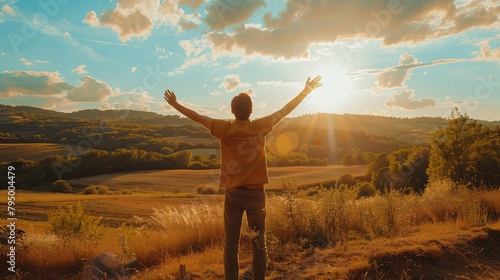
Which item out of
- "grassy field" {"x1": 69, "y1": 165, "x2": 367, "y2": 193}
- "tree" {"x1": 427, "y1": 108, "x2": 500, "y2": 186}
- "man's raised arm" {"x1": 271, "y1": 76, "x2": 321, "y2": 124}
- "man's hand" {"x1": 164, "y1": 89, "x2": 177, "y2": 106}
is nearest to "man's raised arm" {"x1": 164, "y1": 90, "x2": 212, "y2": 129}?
"man's hand" {"x1": 164, "y1": 89, "x2": 177, "y2": 106}

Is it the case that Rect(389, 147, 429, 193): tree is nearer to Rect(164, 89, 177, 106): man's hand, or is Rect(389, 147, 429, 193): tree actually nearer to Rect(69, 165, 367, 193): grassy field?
Rect(69, 165, 367, 193): grassy field

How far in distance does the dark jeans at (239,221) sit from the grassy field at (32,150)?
278 ft

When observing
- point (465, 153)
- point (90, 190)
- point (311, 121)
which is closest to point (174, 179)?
point (90, 190)

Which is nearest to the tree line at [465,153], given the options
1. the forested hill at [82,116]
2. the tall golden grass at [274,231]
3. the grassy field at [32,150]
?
the tall golden grass at [274,231]

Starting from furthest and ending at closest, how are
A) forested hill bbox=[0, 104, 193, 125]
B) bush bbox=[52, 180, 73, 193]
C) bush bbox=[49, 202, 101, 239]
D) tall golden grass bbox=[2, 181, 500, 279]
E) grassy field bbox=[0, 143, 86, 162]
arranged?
forested hill bbox=[0, 104, 193, 125]
grassy field bbox=[0, 143, 86, 162]
bush bbox=[52, 180, 73, 193]
bush bbox=[49, 202, 101, 239]
tall golden grass bbox=[2, 181, 500, 279]

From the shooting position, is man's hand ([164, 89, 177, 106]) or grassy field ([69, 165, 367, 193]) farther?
grassy field ([69, 165, 367, 193])

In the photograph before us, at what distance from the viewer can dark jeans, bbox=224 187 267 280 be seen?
14.5 ft

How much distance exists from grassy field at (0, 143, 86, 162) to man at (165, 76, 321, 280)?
8481cm

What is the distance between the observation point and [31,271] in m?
7.39

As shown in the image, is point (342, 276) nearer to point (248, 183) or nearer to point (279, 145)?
point (248, 183)

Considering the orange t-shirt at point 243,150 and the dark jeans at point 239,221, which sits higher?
the orange t-shirt at point 243,150

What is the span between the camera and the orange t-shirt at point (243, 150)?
173 inches

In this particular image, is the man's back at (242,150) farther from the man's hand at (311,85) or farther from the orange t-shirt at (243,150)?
the man's hand at (311,85)

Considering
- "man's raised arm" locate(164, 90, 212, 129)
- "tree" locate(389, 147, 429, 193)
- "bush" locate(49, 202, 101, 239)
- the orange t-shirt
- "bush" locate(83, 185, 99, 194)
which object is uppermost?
"man's raised arm" locate(164, 90, 212, 129)
